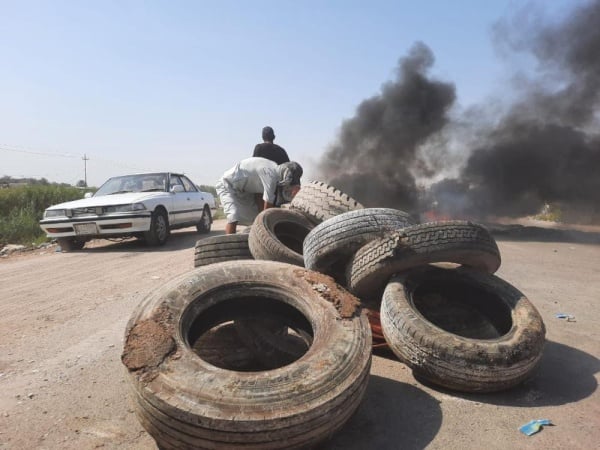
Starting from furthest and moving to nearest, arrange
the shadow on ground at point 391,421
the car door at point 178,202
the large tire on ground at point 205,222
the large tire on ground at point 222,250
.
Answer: the large tire on ground at point 205,222 < the car door at point 178,202 < the large tire on ground at point 222,250 < the shadow on ground at point 391,421

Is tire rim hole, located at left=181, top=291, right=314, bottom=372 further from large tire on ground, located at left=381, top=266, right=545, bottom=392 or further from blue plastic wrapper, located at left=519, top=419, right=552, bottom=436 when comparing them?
blue plastic wrapper, located at left=519, top=419, right=552, bottom=436

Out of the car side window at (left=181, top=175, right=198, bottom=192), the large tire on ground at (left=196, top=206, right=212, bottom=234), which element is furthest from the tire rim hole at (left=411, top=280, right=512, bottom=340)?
the large tire on ground at (left=196, top=206, right=212, bottom=234)

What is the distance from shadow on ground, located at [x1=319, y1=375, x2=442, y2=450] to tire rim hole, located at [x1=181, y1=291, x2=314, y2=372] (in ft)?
2.02

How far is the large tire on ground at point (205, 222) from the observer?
40.7 feet

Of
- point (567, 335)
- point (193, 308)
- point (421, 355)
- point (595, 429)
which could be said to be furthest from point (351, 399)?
point (567, 335)

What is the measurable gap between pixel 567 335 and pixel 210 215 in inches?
408

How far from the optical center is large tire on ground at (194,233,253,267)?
476cm

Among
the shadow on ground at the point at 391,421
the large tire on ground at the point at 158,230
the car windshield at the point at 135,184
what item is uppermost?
the shadow on ground at the point at 391,421

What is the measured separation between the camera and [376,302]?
3.69 meters

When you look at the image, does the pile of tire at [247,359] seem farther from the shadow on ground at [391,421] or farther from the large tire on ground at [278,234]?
the large tire on ground at [278,234]

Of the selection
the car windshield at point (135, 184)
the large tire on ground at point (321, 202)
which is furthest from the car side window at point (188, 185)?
the large tire on ground at point (321, 202)

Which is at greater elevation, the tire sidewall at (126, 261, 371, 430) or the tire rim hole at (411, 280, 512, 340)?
the tire sidewall at (126, 261, 371, 430)

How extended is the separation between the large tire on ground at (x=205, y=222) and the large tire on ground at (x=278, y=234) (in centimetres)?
723

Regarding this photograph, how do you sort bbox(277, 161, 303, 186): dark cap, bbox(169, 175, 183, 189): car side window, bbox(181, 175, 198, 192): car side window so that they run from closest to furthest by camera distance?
bbox(277, 161, 303, 186): dark cap
bbox(169, 175, 183, 189): car side window
bbox(181, 175, 198, 192): car side window
